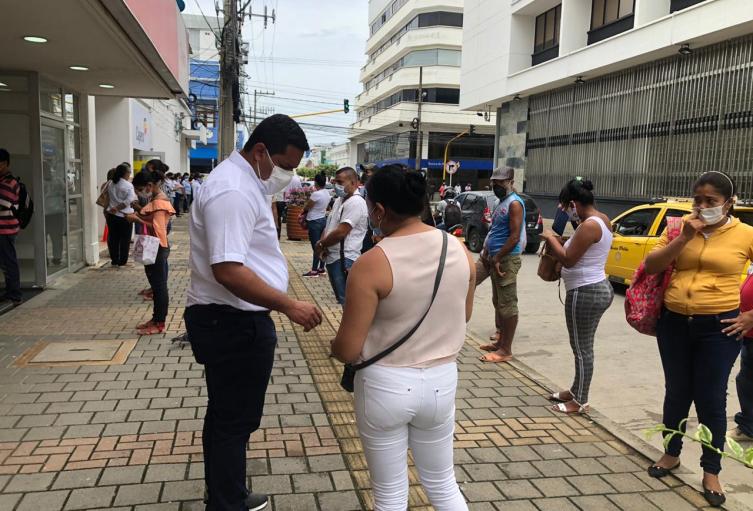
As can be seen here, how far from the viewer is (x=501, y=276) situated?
18.6 feet

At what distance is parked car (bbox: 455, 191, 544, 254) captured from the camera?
1444cm

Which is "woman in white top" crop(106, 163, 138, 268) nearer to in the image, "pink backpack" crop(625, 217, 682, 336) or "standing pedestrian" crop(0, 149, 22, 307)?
"standing pedestrian" crop(0, 149, 22, 307)

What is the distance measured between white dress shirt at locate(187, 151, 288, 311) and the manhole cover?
10.3ft

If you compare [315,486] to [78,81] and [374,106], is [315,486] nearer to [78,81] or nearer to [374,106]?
[78,81]

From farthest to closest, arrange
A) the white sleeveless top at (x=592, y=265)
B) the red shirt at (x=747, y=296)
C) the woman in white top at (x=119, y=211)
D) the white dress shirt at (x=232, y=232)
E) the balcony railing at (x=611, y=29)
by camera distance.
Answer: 1. the balcony railing at (x=611, y=29)
2. the woman in white top at (x=119, y=211)
3. the white sleeveless top at (x=592, y=265)
4. the red shirt at (x=747, y=296)
5. the white dress shirt at (x=232, y=232)

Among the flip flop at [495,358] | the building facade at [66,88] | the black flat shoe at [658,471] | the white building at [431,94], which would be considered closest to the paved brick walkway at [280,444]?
the black flat shoe at [658,471]

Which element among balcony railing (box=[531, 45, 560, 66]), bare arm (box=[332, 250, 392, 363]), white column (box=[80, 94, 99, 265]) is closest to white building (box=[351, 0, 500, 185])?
balcony railing (box=[531, 45, 560, 66])

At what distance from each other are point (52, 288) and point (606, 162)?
16.8 m

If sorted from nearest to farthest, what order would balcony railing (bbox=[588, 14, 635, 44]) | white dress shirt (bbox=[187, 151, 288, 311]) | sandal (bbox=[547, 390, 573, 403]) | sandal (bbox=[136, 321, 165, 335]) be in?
white dress shirt (bbox=[187, 151, 288, 311]) < sandal (bbox=[547, 390, 573, 403]) < sandal (bbox=[136, 321, 165, 335]) < balcony railing (bbox=[588, 14, 635, 44])

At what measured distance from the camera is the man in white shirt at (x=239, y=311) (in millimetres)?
2467

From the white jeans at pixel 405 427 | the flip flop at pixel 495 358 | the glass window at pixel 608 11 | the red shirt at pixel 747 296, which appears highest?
the glass window at pixel 608 11

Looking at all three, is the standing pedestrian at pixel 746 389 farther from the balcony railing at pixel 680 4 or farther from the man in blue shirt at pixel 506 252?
the balcony railing at pixel 680 4

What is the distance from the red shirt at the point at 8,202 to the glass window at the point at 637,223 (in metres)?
8.96

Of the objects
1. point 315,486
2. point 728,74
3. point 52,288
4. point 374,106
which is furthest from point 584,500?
point 374,106
